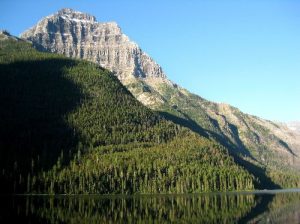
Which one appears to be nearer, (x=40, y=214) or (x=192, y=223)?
(x=192, y=223)

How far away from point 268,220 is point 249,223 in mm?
10454

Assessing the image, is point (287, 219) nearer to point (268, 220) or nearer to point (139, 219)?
point (268, 220)

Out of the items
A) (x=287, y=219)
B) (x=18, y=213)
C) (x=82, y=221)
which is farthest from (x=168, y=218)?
(x=18, y=213)

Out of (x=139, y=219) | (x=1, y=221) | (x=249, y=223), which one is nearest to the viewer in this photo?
(x=1, y=221)

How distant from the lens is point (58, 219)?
111 metres

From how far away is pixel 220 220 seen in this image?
4508 inches

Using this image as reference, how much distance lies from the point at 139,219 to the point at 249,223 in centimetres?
2709

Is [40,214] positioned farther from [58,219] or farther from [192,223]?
[192,223]

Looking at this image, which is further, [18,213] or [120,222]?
[18,213]

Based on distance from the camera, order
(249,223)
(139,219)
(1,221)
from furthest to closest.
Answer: (139,219) → (249,223) → (1,221)

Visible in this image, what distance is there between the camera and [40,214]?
4779 inches

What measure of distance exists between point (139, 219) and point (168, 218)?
823 cm

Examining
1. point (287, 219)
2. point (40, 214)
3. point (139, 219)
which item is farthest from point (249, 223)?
point (40, 214)

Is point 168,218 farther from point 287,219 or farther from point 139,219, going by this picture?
point 287,219
